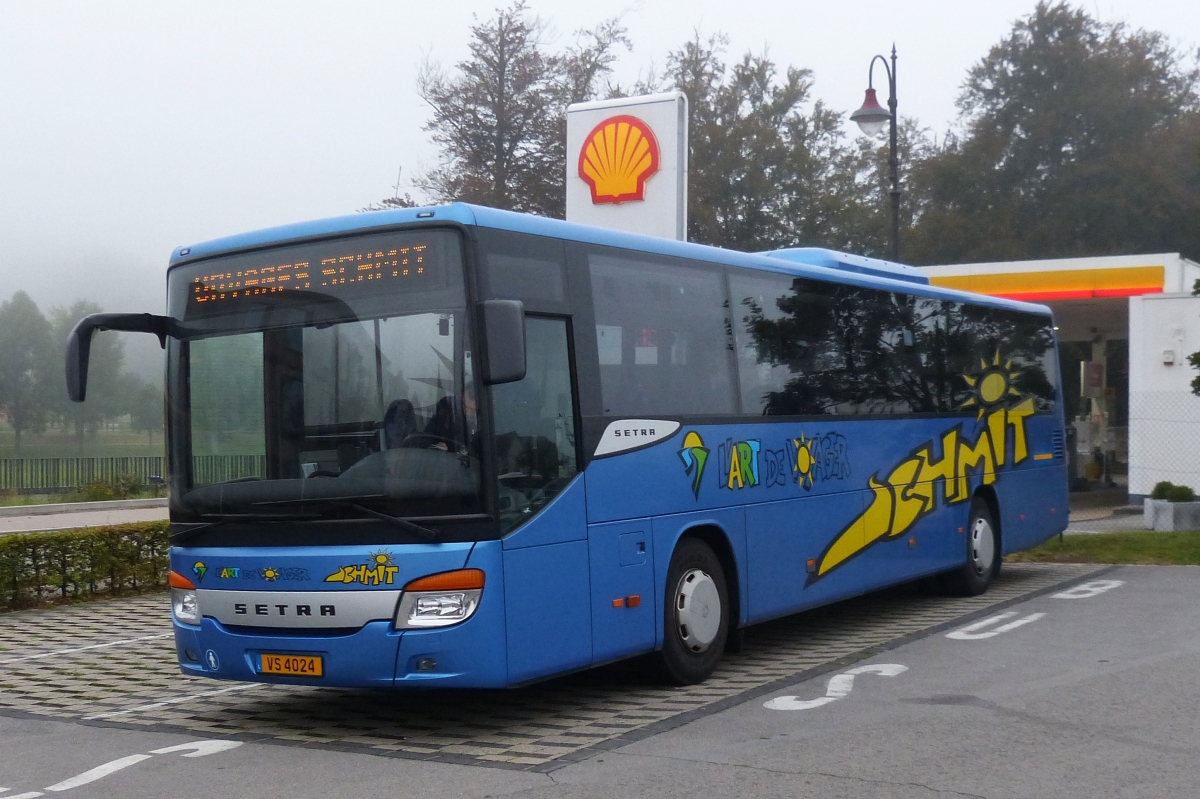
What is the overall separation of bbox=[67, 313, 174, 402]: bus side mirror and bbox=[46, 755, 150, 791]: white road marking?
6.88 ft

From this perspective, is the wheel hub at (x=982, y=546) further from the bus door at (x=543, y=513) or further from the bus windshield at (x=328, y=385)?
the bus windshield at (x=328, y=385)

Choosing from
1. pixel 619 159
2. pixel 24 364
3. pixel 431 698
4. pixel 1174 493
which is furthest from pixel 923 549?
pixel 24 364

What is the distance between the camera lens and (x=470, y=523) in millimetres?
7332

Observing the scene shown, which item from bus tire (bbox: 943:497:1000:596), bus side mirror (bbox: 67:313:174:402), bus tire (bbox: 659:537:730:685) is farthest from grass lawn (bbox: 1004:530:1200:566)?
bus side mirror (bbox: 67:313:174:402)

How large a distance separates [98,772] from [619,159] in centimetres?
1391

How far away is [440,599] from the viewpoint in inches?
288

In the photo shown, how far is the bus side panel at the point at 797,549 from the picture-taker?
32.3ft

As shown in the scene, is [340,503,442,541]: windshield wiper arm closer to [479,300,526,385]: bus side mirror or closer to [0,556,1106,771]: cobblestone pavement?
[479,300,526,385]: bus side mirror

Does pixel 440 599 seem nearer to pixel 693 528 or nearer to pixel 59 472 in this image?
pixel 693 528

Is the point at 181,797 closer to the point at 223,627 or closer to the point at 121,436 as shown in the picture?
the point at 223,627

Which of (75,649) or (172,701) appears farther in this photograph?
(75,649)

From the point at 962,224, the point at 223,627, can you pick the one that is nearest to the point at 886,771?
the point at 223,627

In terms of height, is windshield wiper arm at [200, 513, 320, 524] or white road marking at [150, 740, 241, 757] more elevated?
windshield wiper arm at [200, 513, 320, 524]

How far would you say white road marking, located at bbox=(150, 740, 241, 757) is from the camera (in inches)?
292
